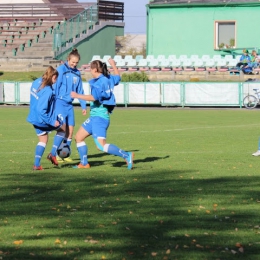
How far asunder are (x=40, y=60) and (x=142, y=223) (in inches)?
1664

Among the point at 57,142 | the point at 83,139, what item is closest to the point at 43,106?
the point at 83,139

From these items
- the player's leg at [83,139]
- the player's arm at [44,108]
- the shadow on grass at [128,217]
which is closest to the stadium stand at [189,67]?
the player's leg at [83,139]

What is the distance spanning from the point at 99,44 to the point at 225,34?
31.8 ft

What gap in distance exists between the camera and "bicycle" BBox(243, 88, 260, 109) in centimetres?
3491

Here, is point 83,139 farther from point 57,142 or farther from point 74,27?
point 74,27

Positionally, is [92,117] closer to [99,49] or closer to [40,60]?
[40,60]

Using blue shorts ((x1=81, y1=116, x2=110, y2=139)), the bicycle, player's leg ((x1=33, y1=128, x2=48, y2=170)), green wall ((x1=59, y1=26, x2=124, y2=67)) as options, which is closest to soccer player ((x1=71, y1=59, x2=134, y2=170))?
blue shorts ((x1=81, y1=116, x2=110, y2=139))

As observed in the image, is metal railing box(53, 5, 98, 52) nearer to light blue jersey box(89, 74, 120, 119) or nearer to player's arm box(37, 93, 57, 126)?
player's arm box(37, 93, 57, 126)

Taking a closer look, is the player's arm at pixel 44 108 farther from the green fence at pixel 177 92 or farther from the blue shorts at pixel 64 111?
the green fence at pixel 177 92

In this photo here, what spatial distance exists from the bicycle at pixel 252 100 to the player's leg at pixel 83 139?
22423mm

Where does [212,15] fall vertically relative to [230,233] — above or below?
above

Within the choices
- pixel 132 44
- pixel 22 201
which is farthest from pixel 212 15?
pixel 22 201

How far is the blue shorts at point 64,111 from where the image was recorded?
14.4m

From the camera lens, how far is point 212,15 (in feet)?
172
